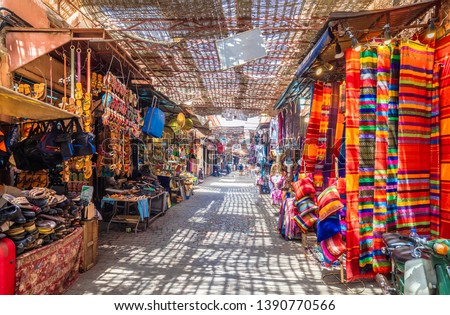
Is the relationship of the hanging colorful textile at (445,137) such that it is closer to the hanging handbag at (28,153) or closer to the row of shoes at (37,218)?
the row of shoes at (37,218)

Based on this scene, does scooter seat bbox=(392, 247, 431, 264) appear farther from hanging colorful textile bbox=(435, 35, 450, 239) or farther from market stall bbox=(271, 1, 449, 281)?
hanging colorful textile bbox=(435, 35, 450, 239)

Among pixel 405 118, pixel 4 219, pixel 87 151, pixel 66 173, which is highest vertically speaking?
pixel 405 118

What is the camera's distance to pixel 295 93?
7055 mm

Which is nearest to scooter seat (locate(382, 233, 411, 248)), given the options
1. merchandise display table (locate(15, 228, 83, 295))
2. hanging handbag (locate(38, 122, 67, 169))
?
merchandise display table (locate(15, 228, 83, 295))

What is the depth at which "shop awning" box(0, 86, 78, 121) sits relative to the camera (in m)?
2.87

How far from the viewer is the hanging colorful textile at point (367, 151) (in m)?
3.49

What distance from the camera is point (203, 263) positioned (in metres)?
4.54

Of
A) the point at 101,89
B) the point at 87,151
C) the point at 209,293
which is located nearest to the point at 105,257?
the point at 87,151

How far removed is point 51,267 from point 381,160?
425 cm

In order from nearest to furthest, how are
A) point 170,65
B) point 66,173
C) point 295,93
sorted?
1. point 66,173
2. point 295,93
3. point 170,65

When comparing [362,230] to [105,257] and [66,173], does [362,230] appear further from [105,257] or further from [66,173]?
[66,173]

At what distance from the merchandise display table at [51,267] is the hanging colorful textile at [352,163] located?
12.1ft

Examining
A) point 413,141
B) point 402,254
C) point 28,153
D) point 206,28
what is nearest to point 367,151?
point 413,141

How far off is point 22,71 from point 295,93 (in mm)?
5953
